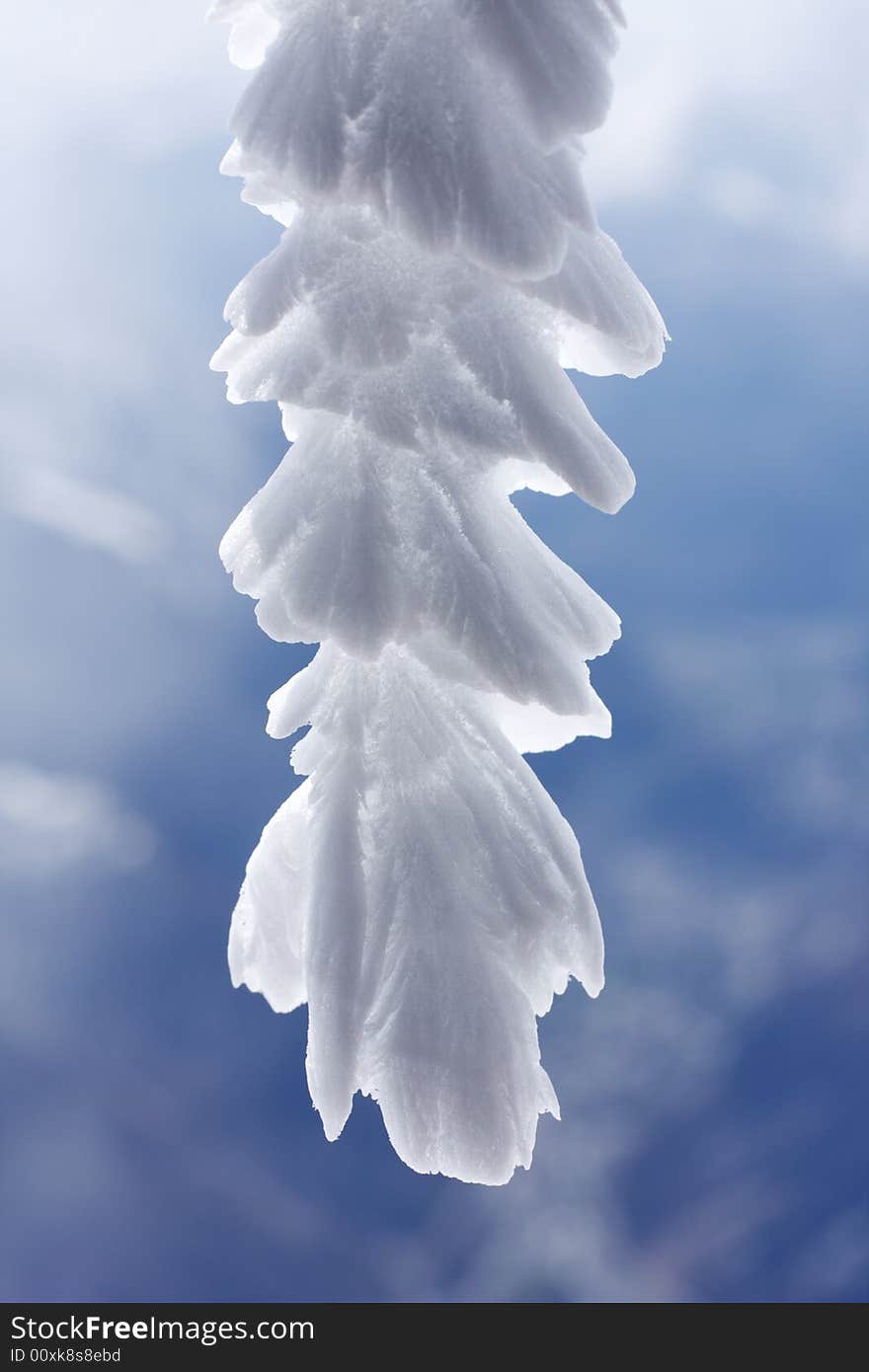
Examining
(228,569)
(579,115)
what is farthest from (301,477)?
(579,115)

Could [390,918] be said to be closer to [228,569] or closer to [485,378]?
[228,569]

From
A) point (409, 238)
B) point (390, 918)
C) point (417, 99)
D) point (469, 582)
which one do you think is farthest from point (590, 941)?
point (417, 99)

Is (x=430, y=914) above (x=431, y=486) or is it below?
below

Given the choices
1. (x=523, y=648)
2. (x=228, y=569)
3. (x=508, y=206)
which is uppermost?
(x=508, y=206)

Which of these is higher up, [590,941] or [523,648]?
[523,648]

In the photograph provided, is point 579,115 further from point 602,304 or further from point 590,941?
point 590,941

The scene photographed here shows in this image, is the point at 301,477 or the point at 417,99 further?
the point at 301,477
